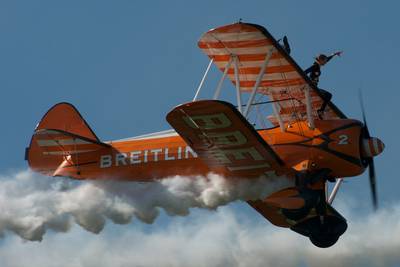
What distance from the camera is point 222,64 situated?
24.1m

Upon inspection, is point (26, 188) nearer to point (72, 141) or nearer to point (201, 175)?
point (72, 141)

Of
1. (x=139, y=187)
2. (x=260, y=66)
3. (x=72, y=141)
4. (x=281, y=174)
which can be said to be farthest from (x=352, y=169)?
(x=72, y=141)

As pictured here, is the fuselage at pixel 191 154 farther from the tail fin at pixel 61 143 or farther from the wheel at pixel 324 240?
the wheel at pixel 324 240

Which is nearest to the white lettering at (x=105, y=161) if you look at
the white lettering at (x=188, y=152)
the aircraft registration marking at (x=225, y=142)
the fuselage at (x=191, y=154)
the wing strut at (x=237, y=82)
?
the fuselage at (x=191, y=154)

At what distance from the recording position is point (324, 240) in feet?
78.5

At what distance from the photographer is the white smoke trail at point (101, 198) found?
2298 centimetres

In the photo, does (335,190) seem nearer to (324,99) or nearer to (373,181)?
(373,181)

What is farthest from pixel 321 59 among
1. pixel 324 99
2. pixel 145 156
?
pixel 145 156

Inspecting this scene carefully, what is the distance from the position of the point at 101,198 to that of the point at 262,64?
4240mm

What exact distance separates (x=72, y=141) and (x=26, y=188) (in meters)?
1.39

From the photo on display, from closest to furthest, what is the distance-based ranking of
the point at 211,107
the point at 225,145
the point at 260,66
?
the point at 211,107 < the point at 225,145 < the point at 260,66

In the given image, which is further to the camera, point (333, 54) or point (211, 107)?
point (333, 54)

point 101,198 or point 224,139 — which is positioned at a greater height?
point 224,139

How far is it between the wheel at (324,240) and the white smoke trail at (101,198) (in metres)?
2.01
